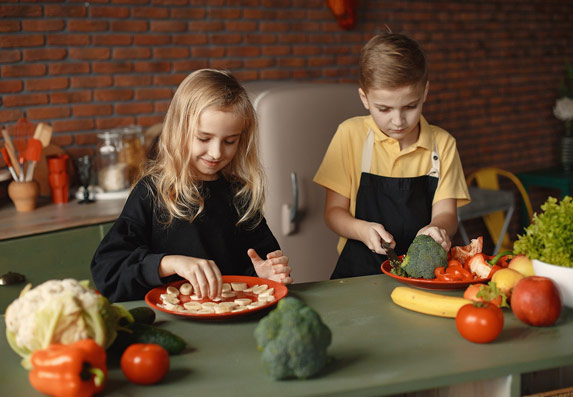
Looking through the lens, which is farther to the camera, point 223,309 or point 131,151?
point 131,151

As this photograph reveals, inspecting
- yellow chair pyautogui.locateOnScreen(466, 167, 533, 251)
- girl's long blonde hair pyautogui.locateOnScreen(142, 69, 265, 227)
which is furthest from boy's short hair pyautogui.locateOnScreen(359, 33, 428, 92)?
yellow chair pyautogui.locateOnScreen(466, 167, 533, 251)

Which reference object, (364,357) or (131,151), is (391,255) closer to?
(364,357)

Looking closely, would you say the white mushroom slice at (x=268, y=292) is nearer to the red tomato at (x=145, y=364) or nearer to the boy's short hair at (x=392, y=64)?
the red tomato at (x=145, y=364)

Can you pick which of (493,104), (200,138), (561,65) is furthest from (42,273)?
(561,65)

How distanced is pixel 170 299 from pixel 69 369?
499mm

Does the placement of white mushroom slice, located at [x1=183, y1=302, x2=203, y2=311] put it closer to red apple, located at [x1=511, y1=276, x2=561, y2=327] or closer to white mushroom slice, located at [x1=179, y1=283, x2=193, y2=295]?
white mushroom slice, located at [x1=179, y1=283, x2=193, y2=295]

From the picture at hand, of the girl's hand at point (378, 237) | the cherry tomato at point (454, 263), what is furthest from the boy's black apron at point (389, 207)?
the cherry tomato at point (454, 263)

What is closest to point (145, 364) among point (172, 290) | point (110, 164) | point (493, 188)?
point (172, 290)

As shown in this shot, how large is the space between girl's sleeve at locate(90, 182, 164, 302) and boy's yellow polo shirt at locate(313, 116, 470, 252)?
2.40ft

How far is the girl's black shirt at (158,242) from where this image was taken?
5.81ft

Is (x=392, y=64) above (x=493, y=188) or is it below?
above

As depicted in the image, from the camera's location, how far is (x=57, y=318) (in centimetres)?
119

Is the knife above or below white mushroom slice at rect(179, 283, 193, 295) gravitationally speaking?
above

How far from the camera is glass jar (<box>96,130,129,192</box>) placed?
3352mm
